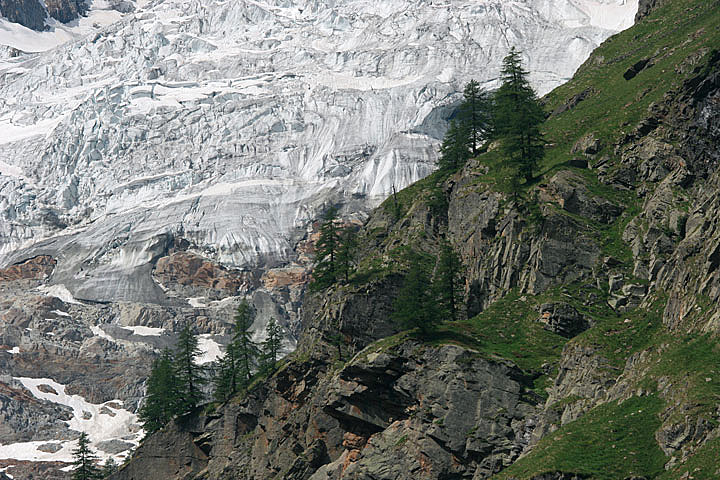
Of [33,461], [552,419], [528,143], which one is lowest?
[33,461]

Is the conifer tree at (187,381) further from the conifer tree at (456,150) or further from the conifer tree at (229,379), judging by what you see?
the conifer tree at (456,150)

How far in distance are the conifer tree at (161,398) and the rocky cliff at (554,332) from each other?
697 centimetres

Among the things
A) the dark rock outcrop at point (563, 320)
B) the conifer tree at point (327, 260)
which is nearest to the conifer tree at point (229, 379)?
the conifer tree at point (327, 260)

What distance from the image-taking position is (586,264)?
5134 cm

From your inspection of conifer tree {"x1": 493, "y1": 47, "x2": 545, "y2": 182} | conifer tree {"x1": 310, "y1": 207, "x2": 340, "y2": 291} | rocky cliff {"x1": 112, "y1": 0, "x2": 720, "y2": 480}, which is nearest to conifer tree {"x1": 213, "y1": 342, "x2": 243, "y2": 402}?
rocky cliff {"x1": 112, "y1": 0, "x2": 720, "y2": 480}

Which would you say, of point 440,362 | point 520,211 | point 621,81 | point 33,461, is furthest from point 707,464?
point 33,461

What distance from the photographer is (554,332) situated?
49.3 meters

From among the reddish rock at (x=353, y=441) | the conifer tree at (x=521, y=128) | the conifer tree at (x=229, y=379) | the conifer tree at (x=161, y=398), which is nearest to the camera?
the reddish rock at (x=353, y=441)

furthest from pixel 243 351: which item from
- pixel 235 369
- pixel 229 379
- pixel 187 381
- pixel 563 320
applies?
pixel 563 320

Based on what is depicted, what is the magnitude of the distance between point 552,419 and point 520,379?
18.1ft

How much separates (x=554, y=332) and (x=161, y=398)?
54830mm

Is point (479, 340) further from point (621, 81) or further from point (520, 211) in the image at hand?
point (621, 81)

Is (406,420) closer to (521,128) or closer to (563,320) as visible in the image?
(563,320)

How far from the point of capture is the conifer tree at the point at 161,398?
8862 cm
